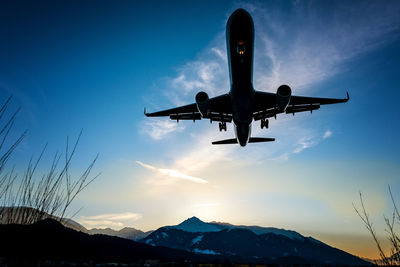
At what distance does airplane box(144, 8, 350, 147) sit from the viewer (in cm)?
1511

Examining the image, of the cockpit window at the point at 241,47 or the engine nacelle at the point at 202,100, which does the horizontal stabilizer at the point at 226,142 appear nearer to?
the engine nacelle at the point at 202,100

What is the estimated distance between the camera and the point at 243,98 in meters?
16.6

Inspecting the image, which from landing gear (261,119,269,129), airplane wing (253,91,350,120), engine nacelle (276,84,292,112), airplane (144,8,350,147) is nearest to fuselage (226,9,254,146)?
airplane (144,8,350,147)

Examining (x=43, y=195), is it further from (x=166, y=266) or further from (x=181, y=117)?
(x=181, y=117)

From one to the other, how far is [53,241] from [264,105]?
64.4ft

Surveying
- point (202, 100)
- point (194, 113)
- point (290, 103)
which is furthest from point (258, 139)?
point (202, 100)

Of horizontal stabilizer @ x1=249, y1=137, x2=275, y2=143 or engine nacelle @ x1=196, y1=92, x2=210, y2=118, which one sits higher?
horizontal stabilizer @ x1=249, y1=137, x2=275, y2=143

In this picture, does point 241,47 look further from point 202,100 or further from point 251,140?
point 251,140

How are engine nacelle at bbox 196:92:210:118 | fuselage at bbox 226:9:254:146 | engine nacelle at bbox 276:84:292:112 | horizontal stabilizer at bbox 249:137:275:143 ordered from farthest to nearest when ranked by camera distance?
horizontal stabilizer at bbox 249:137:275:143 → engine nacelle at bbox 196:92:210:118 → engine nacelle at bbox 276:84:292:112 → fuselage at bbox 226:9:254:146

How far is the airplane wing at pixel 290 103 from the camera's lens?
2062cm

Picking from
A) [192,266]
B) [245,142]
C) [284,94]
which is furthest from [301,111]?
[192,266]

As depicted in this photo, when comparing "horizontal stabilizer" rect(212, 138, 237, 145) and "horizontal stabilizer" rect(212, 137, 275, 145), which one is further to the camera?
"horizontal stabilizer" rect(212, 138, 237, 145)

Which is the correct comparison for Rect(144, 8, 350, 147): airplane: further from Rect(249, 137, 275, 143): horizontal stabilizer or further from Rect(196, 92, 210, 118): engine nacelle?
Rect(249, 137, 275, 143): horizontal stabilizer

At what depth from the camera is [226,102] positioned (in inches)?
838
